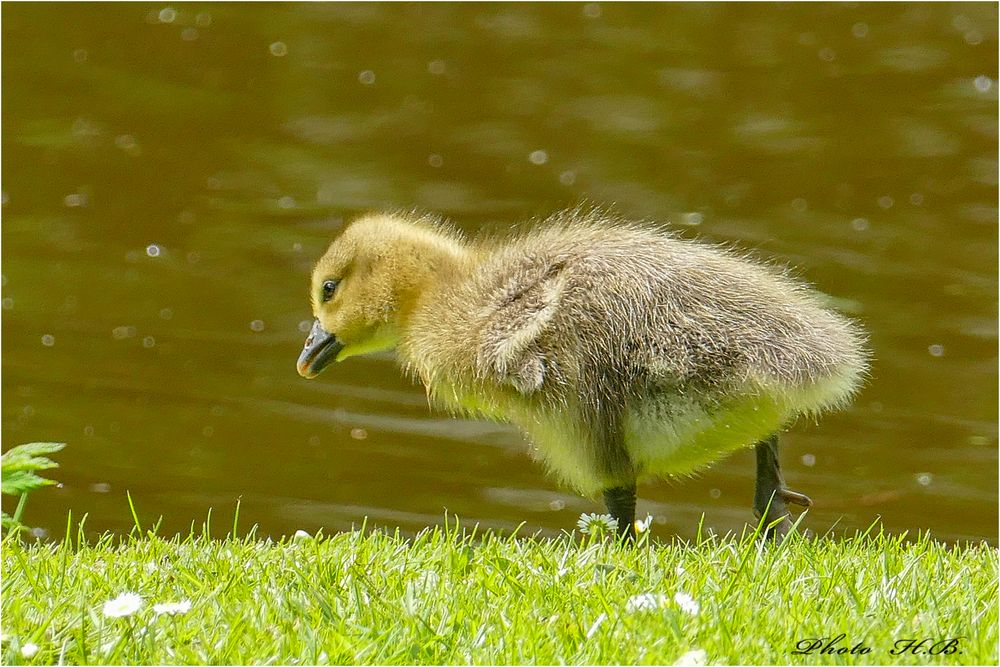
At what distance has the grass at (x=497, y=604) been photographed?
3.72m

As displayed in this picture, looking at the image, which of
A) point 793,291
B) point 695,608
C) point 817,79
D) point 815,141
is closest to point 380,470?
point 793,291

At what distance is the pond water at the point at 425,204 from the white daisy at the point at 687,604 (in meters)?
3.89

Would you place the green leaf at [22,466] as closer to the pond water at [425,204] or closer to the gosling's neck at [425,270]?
the gosling's neck at [425,270]

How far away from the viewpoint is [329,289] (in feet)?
19.7

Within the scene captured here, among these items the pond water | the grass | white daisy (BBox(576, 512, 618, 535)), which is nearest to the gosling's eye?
the grass

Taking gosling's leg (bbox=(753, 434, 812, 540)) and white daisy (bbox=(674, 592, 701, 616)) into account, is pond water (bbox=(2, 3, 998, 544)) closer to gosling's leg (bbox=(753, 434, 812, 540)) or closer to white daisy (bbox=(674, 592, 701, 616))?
gosling's leg (bbox=(753, 434, 812, 540))

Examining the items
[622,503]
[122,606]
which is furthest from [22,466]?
[622,503]

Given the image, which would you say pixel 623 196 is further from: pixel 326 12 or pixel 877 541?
pixel 877 541

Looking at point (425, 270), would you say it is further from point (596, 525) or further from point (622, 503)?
point (596, 525)

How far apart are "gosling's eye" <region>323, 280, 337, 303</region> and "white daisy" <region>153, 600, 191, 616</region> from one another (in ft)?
7.18

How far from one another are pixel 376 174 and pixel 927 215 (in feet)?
13.2

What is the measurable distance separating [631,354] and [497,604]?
119cm

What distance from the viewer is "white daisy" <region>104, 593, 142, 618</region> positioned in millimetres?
3775

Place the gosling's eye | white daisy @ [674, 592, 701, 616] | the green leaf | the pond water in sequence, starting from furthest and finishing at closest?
the pond water, the gosling's eye, the green leaf, white daisy @ [674, 592, 701, 616]
